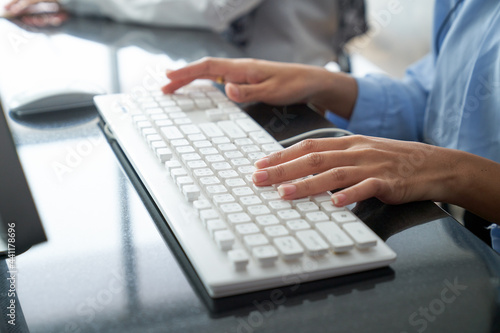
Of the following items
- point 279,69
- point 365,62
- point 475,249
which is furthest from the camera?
point 365,62

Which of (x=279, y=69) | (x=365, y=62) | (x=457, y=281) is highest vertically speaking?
(x=279, y=69)

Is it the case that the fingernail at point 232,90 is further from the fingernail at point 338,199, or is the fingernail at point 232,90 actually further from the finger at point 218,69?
the fingernail at point 338,199

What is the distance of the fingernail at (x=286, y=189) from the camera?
1.82 feet

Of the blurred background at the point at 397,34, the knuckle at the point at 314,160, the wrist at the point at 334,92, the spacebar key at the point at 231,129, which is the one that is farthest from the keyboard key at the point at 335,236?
the blurred background at the point at 397,34

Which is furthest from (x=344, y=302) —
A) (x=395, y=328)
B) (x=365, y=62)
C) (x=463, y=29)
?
(x=365, y=62)

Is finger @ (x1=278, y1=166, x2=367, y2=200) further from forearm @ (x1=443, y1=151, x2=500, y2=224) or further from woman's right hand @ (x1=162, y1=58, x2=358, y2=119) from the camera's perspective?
woman's right hand @ (x1=162, y1=58, x2=358, y2=119)

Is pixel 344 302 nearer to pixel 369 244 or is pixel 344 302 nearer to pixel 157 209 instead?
pixel 369 244

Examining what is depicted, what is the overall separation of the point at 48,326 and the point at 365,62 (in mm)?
2638

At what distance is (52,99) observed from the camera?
0.83 metres

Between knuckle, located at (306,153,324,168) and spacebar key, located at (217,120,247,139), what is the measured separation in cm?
12

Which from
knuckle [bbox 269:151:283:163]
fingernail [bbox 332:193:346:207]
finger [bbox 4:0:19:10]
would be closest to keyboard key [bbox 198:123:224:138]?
knuckle [bbox 269:151:283:163]

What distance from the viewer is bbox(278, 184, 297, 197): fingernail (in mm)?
554

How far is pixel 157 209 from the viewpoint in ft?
1.95

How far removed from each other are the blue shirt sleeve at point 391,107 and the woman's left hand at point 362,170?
0.33 metres
